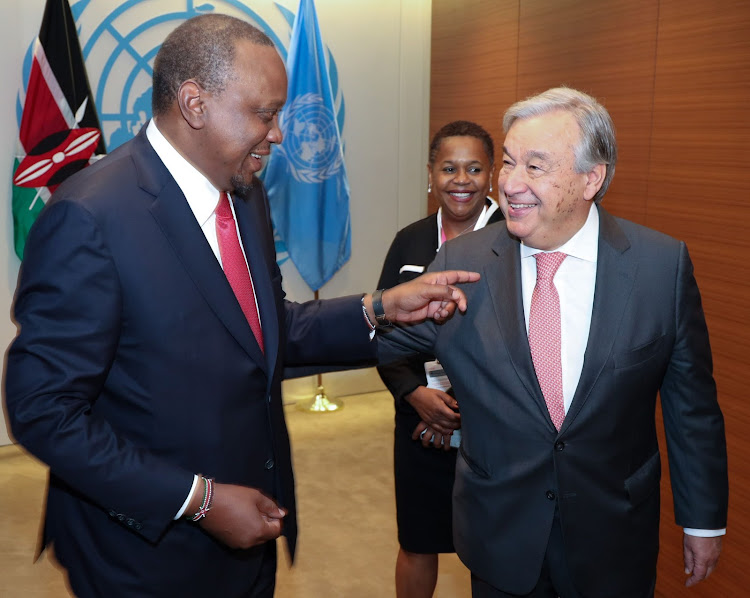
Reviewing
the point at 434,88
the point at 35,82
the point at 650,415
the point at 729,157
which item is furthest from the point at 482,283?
the point at 434,88

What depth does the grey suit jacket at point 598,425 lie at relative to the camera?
1790mm

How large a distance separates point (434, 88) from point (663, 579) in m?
3.66

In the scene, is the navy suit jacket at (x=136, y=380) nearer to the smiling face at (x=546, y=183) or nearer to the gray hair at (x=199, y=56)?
the gray hair at (x=199, y=56)

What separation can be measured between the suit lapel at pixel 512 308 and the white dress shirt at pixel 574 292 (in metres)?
0.04

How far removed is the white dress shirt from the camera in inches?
71.9

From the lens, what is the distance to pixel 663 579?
3.42m

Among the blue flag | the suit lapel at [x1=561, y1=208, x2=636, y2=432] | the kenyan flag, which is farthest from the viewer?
the blue flag

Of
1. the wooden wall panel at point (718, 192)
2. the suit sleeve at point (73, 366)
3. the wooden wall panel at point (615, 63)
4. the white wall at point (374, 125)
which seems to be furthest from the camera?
the white wall at point (374, 125)

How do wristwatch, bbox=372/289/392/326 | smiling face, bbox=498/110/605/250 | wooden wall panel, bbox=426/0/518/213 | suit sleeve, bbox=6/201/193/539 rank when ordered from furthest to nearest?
wooden wall panel, bbox=426/0/518/213 < wristwatch, bbox=372/289/392/326 < smiling face, bbox=498/110/605/250 < suit sleeve, bbox=6/201/193/539

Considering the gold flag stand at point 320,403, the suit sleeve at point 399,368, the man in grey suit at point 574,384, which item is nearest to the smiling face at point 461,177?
the suit sleeve at point 399,368

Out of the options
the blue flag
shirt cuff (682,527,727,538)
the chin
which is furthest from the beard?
the blue flag

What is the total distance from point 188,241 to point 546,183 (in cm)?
84

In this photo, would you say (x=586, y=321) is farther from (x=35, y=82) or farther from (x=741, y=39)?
(x=35, y=82)

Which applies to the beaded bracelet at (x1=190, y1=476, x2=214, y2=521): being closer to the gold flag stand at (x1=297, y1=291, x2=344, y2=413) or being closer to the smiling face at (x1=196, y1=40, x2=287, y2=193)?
the smiling face at (x1=196, y1=40, x2=287, y2=193)
